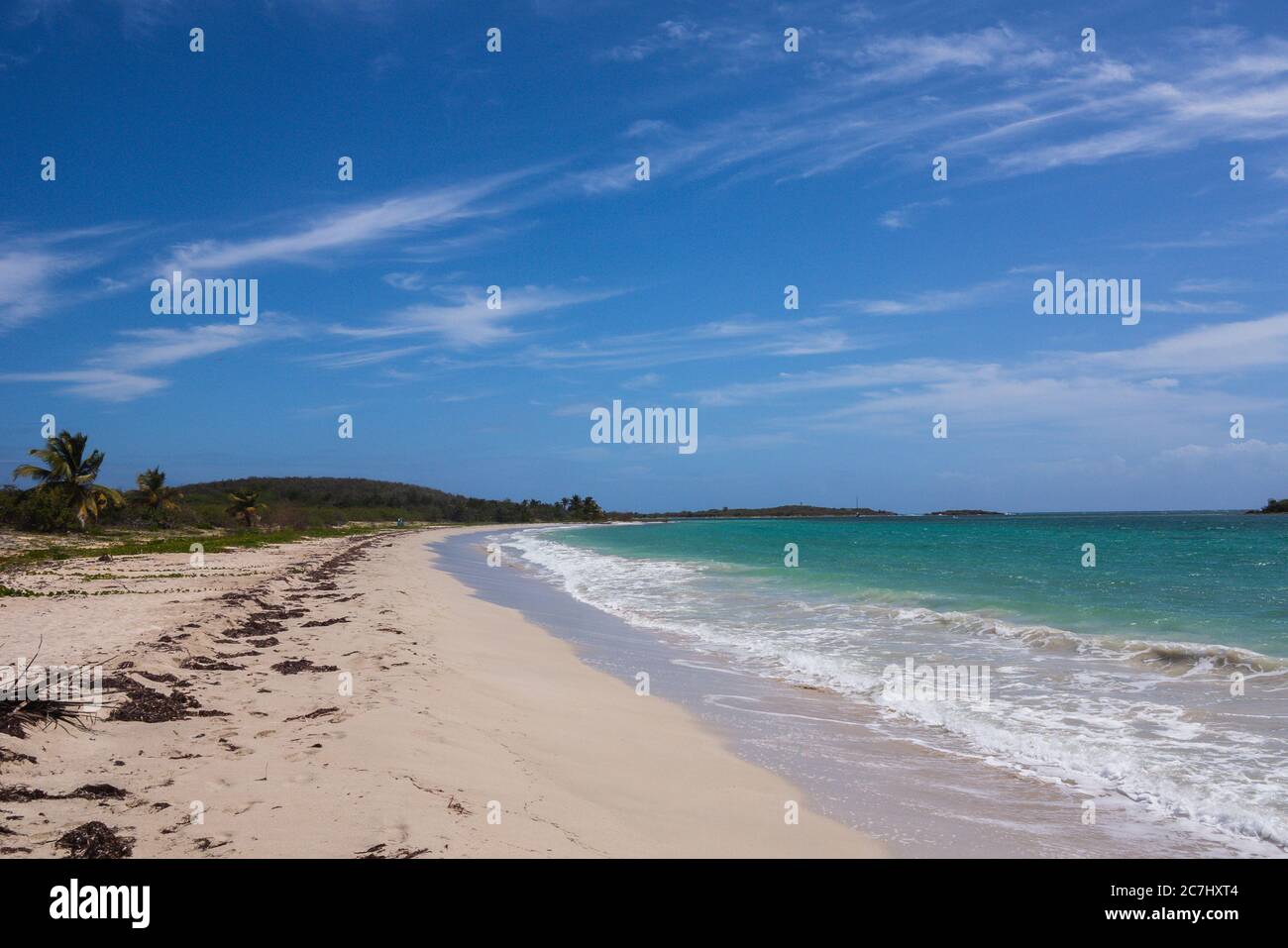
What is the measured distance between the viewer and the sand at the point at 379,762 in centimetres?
437

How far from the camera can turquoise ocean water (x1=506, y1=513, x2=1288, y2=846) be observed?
22.2 ft

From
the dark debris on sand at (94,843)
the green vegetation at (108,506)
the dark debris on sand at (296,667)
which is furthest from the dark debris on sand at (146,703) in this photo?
the green vegetation at (108,506)

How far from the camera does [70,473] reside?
40625mm

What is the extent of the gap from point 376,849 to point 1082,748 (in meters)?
Result: 6.83

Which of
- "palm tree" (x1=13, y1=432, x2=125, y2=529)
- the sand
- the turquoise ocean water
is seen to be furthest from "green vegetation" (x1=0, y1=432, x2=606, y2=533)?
the sand

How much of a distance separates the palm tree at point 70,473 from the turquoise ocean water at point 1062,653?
98.1ft

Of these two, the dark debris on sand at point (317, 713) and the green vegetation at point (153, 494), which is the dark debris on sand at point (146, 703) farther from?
the green vegetation at point (153, 494)

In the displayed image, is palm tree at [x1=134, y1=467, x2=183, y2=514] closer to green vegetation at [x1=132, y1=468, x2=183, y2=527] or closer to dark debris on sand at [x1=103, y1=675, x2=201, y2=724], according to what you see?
green vegetation at [x1=132, y1=468, x2=183, y2=527]

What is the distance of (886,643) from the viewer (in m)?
13.7

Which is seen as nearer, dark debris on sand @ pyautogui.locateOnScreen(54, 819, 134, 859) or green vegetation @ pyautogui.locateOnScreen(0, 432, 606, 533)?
dark debris on sand @ pyautogui.locateOnScreen(54, 819, 134, 859)

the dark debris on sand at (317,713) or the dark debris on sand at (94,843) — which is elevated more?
the dark debris on sand at (94,843)

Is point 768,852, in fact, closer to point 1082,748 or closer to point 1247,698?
point 1082,748

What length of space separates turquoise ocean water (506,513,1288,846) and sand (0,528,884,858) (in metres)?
3.05

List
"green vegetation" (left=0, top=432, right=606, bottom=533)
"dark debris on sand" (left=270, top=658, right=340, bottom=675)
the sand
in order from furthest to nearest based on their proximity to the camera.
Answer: "green vegetation" (left=0, top=432, right=606, bottom=533) → "dark debris on sand" (left=270, top=658, right=340, bottom=675) → the sand
